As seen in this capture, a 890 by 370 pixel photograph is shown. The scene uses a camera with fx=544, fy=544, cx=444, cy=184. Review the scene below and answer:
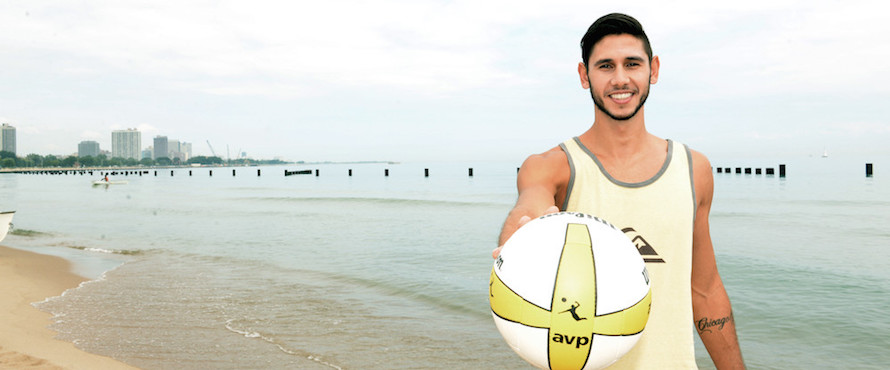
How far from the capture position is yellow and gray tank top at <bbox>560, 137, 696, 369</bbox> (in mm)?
2154

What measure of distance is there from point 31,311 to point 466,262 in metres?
11.6

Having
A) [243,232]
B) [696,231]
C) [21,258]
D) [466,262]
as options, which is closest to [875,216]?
[466,262]

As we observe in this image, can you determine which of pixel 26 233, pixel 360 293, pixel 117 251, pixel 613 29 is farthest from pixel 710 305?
pixel 26 233

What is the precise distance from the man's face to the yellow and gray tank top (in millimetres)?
217

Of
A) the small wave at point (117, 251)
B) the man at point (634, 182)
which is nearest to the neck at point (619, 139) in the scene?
the man at point (634, 182)

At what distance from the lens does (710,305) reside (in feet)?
8.32

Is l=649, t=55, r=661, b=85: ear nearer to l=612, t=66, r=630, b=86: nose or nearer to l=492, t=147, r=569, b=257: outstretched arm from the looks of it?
l=612, t=66, r=630, b=86: nose

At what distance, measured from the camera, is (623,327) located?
1.90 meters

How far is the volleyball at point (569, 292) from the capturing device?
1.85 metres

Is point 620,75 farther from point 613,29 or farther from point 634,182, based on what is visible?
point 634,182

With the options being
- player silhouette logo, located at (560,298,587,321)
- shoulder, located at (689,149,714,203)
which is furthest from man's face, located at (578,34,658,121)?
player silhouette logo, located at (560,298,587,321)

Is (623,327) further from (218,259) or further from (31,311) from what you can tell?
(218,259)

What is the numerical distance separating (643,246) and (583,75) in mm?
761

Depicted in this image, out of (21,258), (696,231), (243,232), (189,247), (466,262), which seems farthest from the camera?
(243,232)
